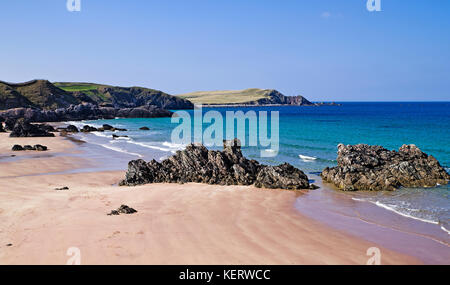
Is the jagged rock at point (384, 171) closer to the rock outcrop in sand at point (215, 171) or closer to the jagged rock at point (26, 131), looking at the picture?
the rock outcrop in sand at point (215, 171)

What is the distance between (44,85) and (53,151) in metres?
109

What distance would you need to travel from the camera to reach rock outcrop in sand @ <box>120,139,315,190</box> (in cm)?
2116

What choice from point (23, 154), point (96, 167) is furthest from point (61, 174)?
point (23, 154)

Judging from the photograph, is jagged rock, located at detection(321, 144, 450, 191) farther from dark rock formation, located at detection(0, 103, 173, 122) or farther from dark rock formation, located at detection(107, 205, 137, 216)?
dark rock formation, located at detection(0, 103, 173, 122)

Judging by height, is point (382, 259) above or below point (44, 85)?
below

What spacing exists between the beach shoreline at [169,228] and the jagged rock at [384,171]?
356 centimetres

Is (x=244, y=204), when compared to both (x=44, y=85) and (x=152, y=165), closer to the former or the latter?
(x=152, y=165)

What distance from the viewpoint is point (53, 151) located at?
37.4 meters

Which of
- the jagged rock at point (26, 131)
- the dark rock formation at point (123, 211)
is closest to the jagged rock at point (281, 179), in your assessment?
the dark rock formation at point (123, 211)

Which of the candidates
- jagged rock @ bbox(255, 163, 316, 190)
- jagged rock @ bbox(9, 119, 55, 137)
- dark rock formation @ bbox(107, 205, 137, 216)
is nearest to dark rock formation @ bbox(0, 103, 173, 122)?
jagged rock @ bbox(9, 119, 55, 137)

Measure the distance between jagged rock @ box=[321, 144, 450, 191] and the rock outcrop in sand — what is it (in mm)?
2289

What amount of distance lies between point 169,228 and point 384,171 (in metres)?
14.5

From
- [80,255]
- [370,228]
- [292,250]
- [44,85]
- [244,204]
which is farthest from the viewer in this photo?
[44,85]

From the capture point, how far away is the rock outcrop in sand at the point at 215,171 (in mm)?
21156
